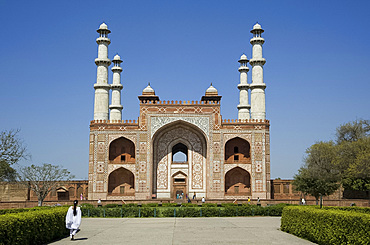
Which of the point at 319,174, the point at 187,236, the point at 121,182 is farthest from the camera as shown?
the point at 121,182

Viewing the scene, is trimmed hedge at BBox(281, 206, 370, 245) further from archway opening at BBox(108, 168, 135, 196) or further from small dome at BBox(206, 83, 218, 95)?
small dome at BBox(206, 83, 218, 95)

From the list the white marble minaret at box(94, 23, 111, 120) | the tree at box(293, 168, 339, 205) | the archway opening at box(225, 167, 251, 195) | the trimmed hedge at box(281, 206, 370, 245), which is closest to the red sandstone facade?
the archway opening at box(225, 167, 251, 195)

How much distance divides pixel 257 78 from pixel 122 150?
11887mm

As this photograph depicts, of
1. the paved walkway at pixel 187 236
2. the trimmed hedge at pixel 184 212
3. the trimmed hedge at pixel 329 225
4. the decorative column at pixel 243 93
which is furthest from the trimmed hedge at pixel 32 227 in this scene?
the decorative column at pixel 243 93

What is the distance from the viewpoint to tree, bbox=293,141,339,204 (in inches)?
1172

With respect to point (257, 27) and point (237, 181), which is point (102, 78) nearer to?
point (257, 27)

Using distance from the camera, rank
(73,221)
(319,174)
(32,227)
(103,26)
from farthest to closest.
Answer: (103,26), (319,174), (73,221), (32,227)

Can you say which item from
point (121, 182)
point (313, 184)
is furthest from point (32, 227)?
point (121, 182)

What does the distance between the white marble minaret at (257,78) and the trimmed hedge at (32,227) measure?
2409cm

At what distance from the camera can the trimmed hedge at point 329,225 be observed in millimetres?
9102

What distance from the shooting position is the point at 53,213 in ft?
39.2

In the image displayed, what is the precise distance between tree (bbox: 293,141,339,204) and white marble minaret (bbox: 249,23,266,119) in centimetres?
543

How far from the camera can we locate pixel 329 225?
10.4 meters

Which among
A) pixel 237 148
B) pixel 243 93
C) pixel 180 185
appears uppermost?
pixel 243 93
